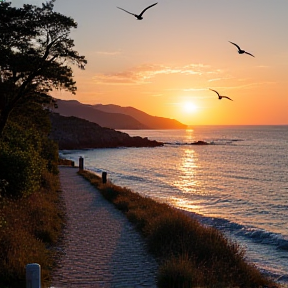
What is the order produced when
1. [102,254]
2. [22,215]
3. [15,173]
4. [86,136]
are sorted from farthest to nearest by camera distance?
[86,136], [15,173], [22,215], [102,254]

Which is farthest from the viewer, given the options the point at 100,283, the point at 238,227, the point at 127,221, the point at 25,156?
the point at 238,227

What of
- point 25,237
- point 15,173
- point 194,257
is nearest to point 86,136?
point 15,173

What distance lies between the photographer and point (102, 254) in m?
9.99

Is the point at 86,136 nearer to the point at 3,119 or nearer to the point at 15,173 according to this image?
the point at 3,119

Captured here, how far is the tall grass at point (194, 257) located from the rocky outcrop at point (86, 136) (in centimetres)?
9387

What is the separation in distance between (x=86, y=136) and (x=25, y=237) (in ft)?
347

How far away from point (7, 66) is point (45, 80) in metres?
2.09

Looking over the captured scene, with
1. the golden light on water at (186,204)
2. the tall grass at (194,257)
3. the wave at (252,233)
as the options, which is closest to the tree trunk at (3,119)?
the tall grass at (194,257)

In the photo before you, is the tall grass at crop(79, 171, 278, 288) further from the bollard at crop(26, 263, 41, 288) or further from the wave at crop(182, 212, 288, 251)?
the wave at crop(182, 212, 288, 251)


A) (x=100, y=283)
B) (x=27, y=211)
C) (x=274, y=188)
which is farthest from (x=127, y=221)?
(x=274, y=188)

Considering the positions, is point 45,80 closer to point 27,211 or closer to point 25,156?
point 25,156

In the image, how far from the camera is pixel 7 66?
68.0 ft

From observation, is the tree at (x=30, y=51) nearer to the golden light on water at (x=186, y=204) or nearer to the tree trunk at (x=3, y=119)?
the tree trunk at (x=3, y=119)

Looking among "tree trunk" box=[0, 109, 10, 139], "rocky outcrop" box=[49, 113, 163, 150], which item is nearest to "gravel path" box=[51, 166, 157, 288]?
"tree trunk" box=[0, 109, 10, 139]
